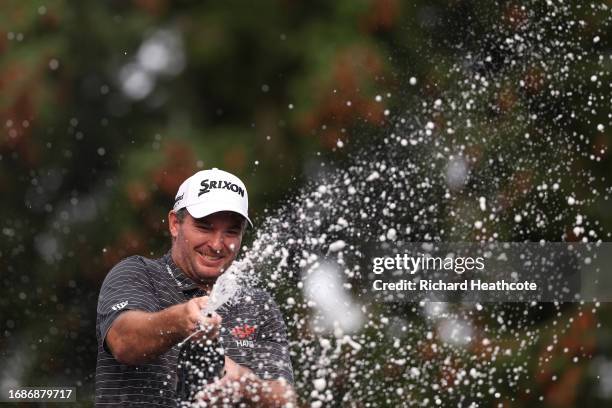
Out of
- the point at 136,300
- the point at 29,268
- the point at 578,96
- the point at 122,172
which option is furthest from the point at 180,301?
the point at 578,96

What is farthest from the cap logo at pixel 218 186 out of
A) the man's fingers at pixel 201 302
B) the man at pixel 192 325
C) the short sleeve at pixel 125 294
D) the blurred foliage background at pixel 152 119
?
the blurred foliage background at pixel 152 119

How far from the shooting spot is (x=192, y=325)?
6.77ft

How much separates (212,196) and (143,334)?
20.1 inches

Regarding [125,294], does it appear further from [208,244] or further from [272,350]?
[272,350]

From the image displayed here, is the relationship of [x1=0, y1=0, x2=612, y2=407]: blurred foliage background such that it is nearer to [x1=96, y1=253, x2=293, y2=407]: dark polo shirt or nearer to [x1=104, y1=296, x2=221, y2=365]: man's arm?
[x1=96, y1=253, x2=293, y2=407]: dark polo shirt

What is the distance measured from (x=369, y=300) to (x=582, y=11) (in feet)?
5.28

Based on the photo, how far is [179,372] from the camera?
7.90 feet

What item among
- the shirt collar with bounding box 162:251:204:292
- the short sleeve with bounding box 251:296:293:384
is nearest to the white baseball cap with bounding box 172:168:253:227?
the shirt collar with bounding box 162:251:204:292

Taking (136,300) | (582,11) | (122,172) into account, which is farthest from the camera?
(582,11)

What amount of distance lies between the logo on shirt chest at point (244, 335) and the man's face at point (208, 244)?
146 mm

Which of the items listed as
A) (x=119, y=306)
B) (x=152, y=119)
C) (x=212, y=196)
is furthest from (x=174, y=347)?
(x=152, y=119)

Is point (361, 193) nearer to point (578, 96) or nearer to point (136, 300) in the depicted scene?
point (578, 96)

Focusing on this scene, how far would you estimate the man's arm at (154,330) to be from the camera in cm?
207

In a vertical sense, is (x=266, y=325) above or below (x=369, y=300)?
below
